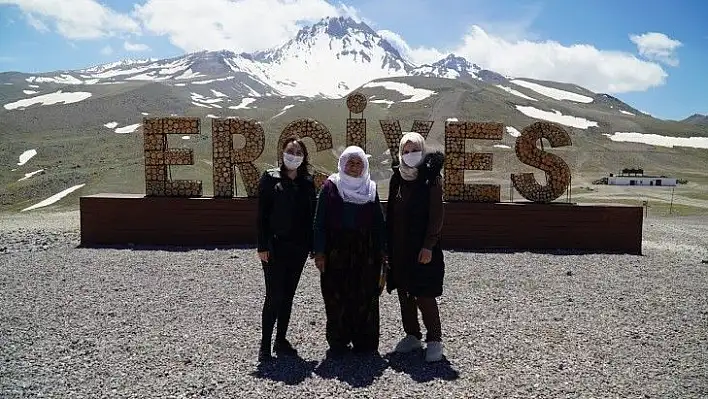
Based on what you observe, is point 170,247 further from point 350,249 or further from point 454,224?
point 350,249

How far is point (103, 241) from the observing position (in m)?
14.0

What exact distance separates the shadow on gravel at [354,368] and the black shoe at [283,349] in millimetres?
407

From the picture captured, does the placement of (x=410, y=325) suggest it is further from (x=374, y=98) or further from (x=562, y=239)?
(x=374, y=98)

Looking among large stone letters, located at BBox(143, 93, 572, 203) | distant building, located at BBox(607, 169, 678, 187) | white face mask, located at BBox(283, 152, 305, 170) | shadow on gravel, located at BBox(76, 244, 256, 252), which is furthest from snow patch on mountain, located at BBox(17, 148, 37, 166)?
white face mask, located at BBox(283, 152, 305, 170)

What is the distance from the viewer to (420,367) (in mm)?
6309

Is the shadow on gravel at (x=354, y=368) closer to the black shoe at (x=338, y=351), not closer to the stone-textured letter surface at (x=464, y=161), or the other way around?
the black shoe at (x=338, y=351)

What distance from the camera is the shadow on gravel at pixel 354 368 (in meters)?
5.96

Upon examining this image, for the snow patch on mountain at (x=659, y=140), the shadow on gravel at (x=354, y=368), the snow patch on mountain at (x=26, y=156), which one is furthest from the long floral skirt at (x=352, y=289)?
the snow patch on mountain at (x=659, y=140)

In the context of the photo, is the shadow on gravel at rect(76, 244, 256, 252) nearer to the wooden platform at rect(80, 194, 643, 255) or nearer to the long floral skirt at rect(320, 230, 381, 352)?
the wooden platform at rect(80, 194, 643, 255)

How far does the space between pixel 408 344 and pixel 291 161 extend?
2.52m

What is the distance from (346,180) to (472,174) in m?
46.5

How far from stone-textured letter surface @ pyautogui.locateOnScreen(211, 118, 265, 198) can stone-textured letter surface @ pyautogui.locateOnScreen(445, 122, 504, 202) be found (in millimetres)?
4552

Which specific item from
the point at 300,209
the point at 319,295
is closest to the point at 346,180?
the point at 300,209

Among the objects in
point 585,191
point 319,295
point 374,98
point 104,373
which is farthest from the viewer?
point 374,98
